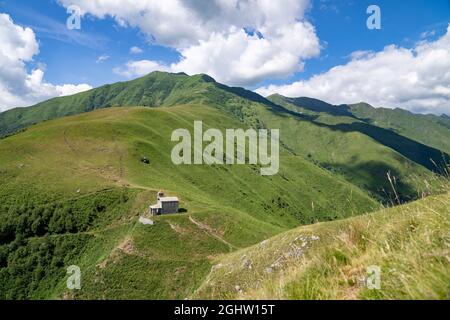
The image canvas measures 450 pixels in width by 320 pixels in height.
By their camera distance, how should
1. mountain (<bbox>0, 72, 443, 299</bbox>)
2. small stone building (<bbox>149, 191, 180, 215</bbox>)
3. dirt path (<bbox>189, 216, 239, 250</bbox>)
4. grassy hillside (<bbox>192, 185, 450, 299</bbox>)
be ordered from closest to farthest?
grassy hillside (<bbox>192, 185, 450, 299</bbox>) < mountain (<bbox>0, 72, 443, 299</bbox>) < dirt path (<bbox>189, 216, 239, 250</bbox>) < small stone building (<bbox>149, 191, 180, 215</bbox>)

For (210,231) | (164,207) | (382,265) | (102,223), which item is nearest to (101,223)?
(102,223)

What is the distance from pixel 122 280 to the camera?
5100 cm

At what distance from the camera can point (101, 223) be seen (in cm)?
7175

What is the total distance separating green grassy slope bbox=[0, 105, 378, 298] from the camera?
175 ft

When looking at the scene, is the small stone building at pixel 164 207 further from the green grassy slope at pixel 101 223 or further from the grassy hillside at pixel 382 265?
the grassy hillside at pixel 382 265

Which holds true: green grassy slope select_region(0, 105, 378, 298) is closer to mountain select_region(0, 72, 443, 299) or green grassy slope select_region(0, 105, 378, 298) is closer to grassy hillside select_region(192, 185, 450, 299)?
mountain select_region(0, 72, 443, 299)

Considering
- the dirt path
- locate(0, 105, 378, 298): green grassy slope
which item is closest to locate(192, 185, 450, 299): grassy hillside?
locate(0, 105, 378, 298): green grassy slope

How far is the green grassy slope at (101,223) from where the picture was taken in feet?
175

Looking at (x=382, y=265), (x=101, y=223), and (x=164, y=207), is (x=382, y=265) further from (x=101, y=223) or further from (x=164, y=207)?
(x=101, y=223)

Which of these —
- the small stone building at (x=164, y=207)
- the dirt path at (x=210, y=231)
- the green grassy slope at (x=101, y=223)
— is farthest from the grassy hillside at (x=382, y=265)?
the small stone building at (x=164, y=207)

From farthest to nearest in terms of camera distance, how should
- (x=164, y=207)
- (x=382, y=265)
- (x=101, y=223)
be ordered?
(x=101, y=223)
(x=164, y=207)
(x=382, y=265)

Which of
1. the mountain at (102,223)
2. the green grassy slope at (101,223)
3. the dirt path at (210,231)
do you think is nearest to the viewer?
the mountain at (102,223)

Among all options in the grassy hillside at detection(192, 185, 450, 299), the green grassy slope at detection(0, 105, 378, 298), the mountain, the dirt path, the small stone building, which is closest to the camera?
the grassy hillside at detection(192, 185, 450, 299)
